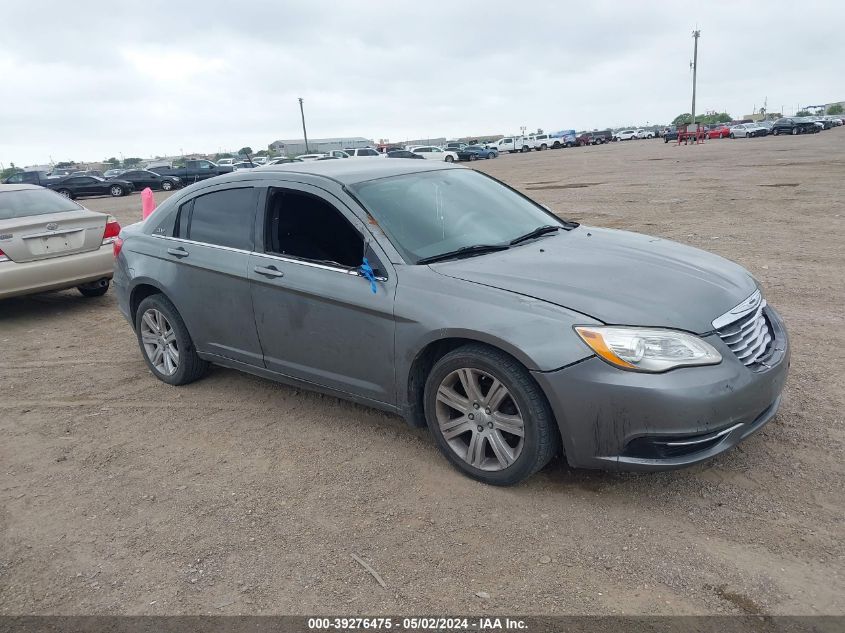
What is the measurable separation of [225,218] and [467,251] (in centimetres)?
186

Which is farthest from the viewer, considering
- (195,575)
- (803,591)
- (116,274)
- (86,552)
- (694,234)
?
(694,234)

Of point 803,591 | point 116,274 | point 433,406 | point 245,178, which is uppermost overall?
point 245,178

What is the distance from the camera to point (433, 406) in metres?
3.66

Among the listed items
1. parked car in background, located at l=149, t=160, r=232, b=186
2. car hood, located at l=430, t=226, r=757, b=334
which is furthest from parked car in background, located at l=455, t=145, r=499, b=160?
car hood, located at l=430, t=226, r=757, b=334

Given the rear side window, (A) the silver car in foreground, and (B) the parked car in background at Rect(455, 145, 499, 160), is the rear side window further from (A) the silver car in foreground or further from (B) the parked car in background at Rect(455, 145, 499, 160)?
(B) the parked car in background at Rect(455, 145, 499, 160)

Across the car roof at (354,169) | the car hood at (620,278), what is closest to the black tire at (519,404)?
the car hood at (620,278)

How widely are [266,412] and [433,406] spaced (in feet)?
5.21

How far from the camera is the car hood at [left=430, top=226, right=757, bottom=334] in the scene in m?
3.25

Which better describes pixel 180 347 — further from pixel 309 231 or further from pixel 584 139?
pixel 584 139

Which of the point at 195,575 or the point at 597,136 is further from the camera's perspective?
the point at 597,136

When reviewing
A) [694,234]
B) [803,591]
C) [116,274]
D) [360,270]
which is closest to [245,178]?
[360,270]

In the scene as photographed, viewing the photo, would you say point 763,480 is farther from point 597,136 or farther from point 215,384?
point 597,136

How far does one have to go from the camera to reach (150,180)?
3556 centimetres

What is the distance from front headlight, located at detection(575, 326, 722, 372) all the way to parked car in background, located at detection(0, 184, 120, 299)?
21.5 ft
